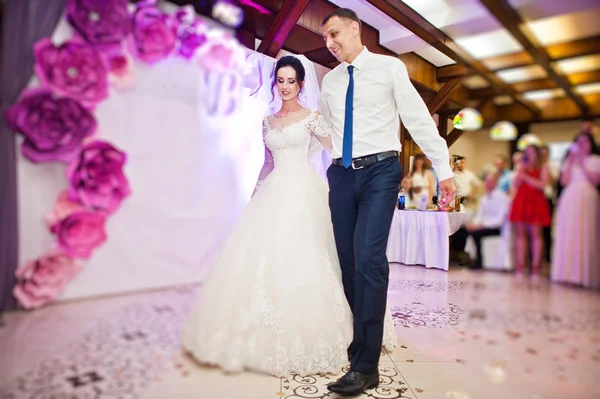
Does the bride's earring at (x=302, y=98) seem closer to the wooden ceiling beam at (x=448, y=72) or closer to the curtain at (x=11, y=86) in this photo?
the wooden ceiling beam at (x=448, y=72)

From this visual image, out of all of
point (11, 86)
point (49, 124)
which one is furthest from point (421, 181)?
point (11, 86)

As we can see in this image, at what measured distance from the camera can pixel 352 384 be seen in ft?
3.39

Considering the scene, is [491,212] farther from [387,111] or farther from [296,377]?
[296,377]

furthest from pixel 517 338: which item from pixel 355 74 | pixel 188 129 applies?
pixel 188 129

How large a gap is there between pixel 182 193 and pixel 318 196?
54cm

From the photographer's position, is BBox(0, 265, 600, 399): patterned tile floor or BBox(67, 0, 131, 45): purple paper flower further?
BBox(67, 0, 131, 45): purple paper flower

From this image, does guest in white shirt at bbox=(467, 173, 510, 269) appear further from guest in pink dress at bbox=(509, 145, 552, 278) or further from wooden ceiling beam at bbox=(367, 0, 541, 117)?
wooden ceiling beam at bbox=(367, 0, 541, 117)

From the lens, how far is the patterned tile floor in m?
0.87

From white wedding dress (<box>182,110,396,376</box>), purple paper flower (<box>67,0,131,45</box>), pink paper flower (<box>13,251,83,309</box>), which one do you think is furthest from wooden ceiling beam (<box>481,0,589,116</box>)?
pink paper flower (<box>13,251,83,309</box>)

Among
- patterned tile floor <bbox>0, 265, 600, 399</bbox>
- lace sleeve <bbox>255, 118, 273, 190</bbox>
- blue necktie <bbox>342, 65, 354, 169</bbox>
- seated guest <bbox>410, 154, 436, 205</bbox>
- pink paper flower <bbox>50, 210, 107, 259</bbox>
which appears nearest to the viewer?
patterned tile floor <bbox>0, 265, 600, 399</bbox>

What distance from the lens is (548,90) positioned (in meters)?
0.75

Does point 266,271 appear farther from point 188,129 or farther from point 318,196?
point 188,129

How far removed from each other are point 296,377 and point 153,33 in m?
1.25

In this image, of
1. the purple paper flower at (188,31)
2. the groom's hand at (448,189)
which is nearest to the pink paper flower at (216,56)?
the purple paper flower at (188,31)
